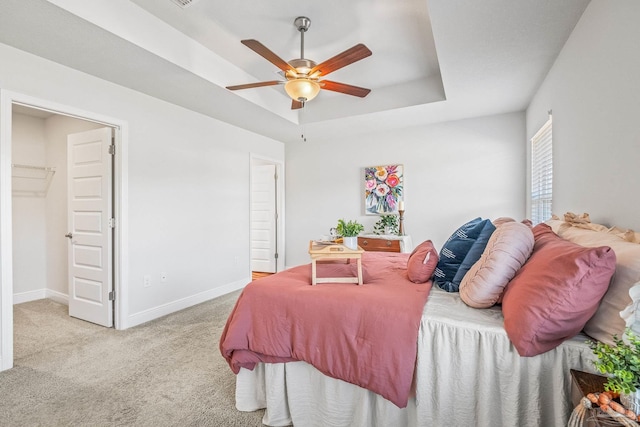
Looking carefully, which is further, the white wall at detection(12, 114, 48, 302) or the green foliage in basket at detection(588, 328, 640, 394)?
the white wall at detection(12, 114, 48, 302)

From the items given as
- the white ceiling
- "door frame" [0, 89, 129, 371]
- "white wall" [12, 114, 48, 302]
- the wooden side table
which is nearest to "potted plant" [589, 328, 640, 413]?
the wooden side table

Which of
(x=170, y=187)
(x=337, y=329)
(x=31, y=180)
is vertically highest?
(x=31, y=180)

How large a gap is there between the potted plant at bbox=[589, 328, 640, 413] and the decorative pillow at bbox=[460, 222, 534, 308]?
2.15 ft

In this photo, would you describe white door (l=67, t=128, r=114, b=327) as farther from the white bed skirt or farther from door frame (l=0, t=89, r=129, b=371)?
the white bed skirt

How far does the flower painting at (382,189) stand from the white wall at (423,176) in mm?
104

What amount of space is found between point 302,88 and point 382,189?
8.58ft

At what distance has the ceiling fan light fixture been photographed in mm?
2400

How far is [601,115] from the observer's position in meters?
1.67

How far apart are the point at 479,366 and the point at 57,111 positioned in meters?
3.59

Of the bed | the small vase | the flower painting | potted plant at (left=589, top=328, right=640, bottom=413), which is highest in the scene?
the flower painting

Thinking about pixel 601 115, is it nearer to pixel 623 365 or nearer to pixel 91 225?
pixel 623 365

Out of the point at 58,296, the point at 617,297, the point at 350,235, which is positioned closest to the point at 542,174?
the point at 350,235

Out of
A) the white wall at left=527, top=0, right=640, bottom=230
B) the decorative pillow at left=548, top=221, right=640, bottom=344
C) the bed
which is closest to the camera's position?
the decorative pillow at left=548, top=221, right=640, bottom=344

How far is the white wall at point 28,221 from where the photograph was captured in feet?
13.1
